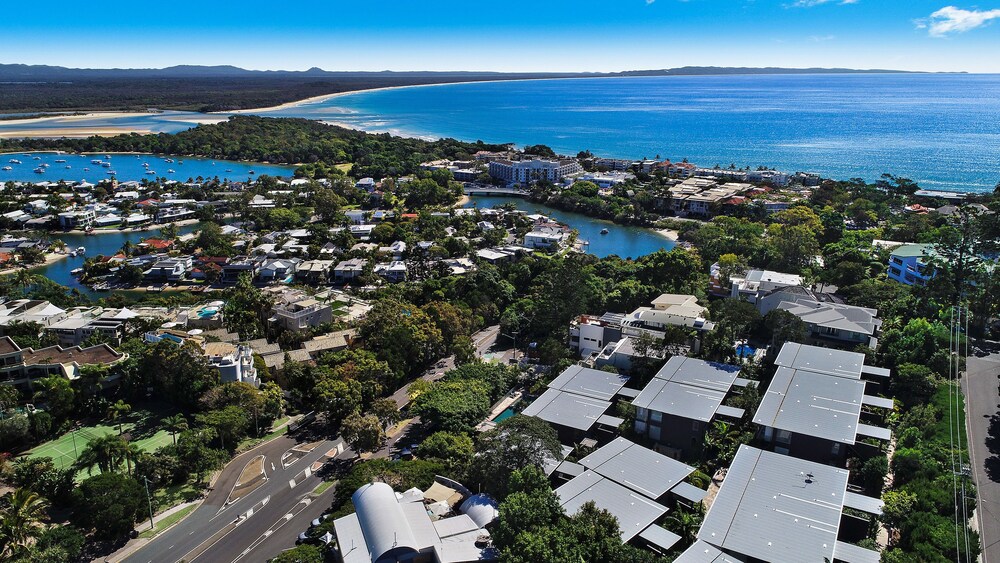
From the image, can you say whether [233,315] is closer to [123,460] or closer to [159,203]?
[123,460]

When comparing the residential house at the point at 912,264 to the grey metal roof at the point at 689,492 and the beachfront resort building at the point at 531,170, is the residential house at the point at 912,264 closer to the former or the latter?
the grey metal roof at the point at 689,492

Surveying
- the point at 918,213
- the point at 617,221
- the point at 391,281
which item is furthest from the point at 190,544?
the point at 918,213

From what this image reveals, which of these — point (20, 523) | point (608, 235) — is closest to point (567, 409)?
point (20, 523)

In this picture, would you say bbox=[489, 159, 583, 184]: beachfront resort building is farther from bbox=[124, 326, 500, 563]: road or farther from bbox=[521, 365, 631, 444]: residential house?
bbox=[124, 326, 500, 563]: road

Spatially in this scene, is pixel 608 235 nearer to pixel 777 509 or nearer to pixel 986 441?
pixel 986 441

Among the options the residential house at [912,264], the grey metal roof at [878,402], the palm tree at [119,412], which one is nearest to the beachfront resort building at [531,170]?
the residential house at [912,264]

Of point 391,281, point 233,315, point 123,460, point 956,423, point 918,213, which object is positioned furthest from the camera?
point 918,213

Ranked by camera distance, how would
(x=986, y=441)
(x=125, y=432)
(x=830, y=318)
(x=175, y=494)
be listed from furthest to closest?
(x=830, y=318) < (x=125, y=432) < (x=986, y=441) < (x=175, y=494)
